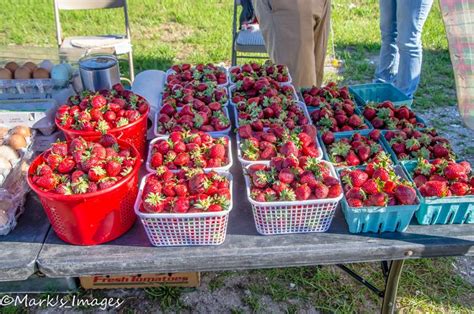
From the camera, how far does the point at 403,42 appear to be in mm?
3211

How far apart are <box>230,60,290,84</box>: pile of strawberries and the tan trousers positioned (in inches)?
10.9

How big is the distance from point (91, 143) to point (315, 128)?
914 millimetres

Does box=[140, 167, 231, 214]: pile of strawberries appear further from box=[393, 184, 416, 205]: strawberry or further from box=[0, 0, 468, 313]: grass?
box=[0, 0, 468, 313]: grass

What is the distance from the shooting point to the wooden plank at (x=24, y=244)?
4.82 feet

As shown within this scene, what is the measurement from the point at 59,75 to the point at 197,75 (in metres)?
0.71

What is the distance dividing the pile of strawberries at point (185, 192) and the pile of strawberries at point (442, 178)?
28.1 inches

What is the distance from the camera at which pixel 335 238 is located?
5.16 feet

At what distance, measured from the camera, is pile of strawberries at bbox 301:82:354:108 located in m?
2.30

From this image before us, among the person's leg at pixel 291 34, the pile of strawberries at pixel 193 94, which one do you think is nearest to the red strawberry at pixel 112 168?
the pile of strawberries at pixel 193 94

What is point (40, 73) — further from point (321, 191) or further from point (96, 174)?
point (321, 191)

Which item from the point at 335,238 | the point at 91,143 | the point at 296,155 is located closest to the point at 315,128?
the point at 296,155

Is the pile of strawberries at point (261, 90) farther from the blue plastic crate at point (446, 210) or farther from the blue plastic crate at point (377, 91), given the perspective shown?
the blue plastic crate at point (446, 210)

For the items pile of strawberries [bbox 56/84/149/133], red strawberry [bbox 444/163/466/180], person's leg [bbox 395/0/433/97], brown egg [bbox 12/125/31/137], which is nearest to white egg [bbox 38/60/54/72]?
pile of strawberries [bbox 56/84/149/133]

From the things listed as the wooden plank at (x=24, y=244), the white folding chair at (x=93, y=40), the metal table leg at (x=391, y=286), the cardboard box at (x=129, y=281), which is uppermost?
the white folding chair at (x=93, y=40)
